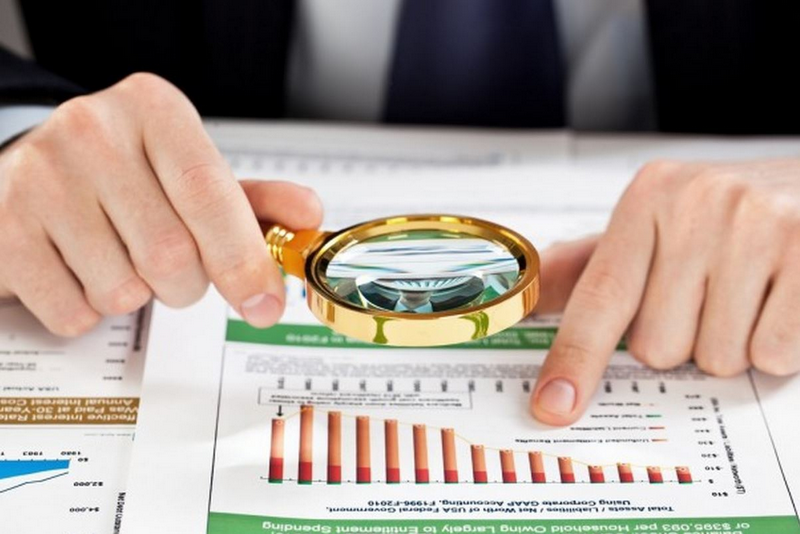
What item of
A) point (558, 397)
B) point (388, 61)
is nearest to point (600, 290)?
point (558, 397)

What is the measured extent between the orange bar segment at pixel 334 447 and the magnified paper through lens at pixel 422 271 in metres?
0.18

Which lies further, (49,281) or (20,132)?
(20,132)

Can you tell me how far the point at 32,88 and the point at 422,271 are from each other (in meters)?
0.70

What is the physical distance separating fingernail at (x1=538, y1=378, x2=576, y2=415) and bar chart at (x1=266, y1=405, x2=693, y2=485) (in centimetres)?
5

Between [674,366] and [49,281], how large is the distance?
0.64 m

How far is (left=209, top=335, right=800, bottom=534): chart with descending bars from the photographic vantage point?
3.43 ft

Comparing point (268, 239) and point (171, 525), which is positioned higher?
point (268, 239)

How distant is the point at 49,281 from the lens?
4.04ft

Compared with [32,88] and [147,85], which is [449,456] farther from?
[32,88]

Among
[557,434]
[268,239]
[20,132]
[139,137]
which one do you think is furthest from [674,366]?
[20,132]

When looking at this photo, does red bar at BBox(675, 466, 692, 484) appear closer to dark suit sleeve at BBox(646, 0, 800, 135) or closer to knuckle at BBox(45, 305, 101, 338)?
knuckle at BBox(45, 305, 101, 338)

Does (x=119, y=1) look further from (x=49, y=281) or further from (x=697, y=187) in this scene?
(x=697, y=187)

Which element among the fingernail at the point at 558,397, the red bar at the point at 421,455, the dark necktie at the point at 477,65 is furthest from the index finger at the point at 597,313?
the dark necktie at the point at 477,65

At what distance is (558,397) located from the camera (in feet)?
3.78
